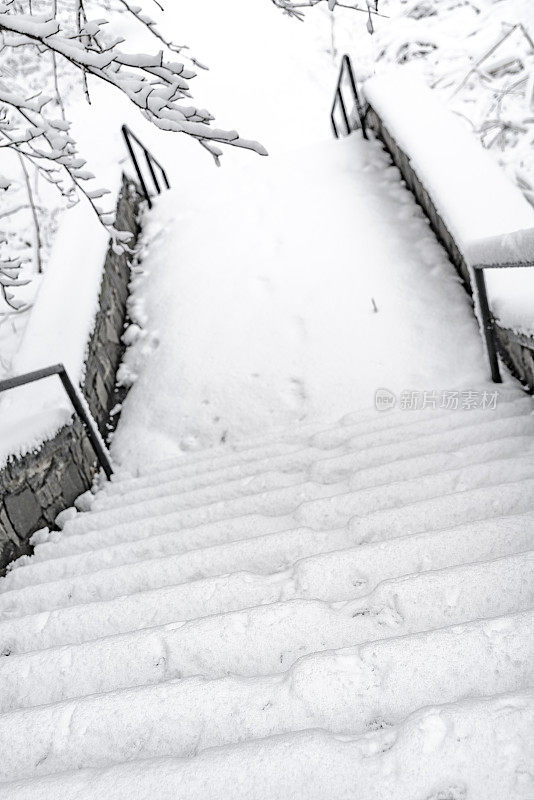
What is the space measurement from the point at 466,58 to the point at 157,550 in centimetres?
981

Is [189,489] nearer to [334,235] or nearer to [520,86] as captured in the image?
[334,235]

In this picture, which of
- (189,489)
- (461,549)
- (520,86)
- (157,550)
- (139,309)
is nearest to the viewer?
(461,549)

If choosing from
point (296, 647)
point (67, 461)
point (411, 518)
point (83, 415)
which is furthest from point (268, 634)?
point (83, 415)

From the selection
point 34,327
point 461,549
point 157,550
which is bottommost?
point 461,549

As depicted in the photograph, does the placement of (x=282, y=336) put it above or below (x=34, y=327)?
below

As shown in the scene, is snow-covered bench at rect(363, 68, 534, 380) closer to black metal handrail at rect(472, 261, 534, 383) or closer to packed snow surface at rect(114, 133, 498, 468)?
black metal handrail at rect(472, 261, 534, 383)

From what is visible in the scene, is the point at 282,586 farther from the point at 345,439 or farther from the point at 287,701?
the point at 345,439

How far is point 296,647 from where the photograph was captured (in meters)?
1.36

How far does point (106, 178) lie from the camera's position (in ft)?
21.2

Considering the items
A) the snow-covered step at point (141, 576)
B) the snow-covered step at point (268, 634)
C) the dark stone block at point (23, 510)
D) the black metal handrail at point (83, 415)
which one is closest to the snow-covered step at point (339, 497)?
the snow-covered step at point (141, 576)

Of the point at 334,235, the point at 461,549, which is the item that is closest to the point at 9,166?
the point at 334,235

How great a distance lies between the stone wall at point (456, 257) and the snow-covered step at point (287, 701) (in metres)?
1.98

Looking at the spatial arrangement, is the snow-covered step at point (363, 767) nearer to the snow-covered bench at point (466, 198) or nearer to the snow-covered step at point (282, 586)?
the snow-covered step at point (282, 586)

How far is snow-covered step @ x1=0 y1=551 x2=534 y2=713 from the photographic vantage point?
1341 millimetres
